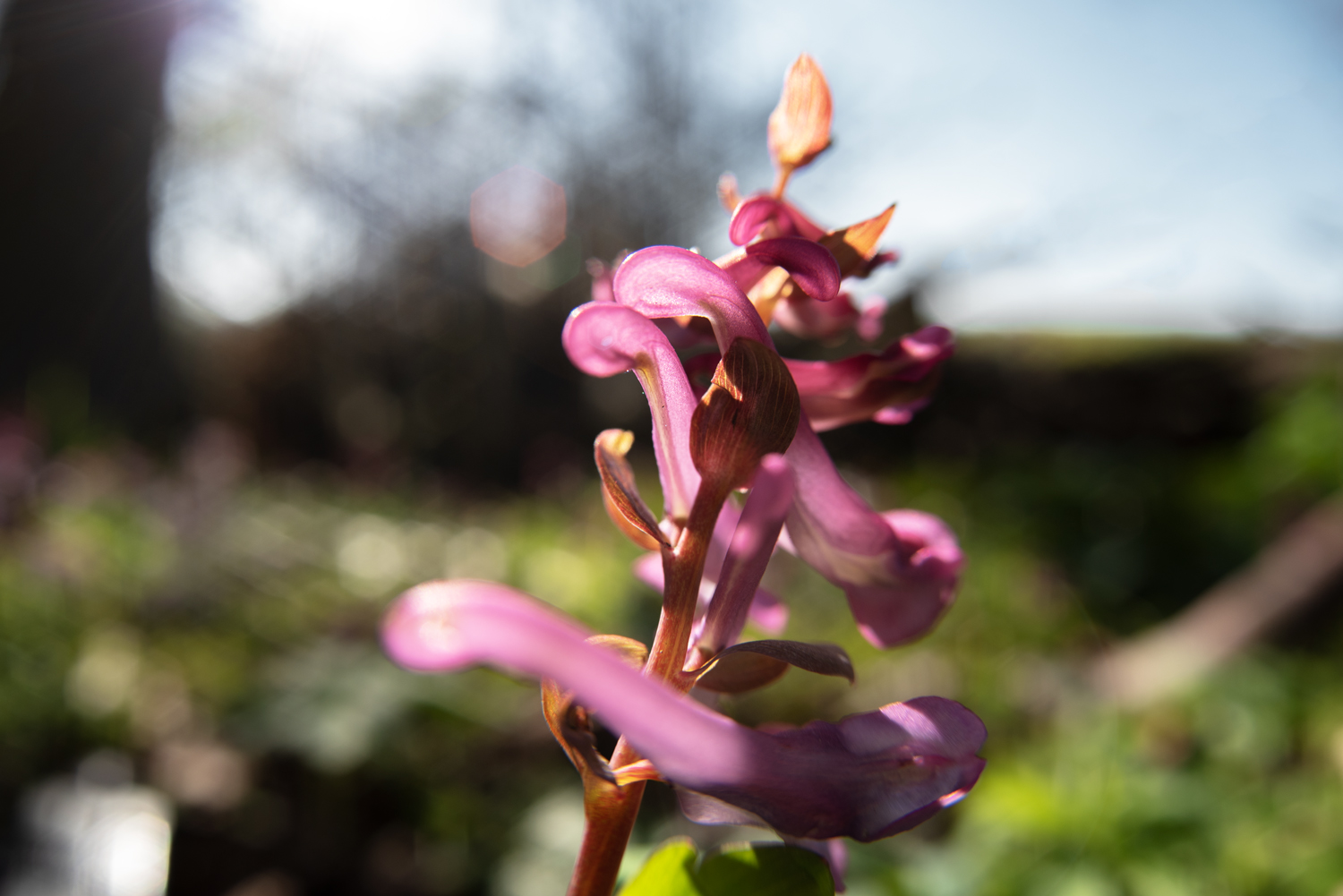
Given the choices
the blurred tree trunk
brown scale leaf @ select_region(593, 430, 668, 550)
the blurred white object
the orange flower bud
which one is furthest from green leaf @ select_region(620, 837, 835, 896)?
the blurred tree trunk

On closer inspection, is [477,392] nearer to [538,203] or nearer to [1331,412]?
[538,203]

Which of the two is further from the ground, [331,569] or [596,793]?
[596,793]

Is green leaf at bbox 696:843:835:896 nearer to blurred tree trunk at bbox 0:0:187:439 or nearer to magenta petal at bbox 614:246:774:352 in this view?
magenta petal at bbox 614:246:774:352

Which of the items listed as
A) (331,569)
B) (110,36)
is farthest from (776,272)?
(110,36)

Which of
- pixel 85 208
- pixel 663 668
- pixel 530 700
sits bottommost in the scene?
pixel 85 208

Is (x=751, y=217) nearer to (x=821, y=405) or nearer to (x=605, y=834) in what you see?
(x=821, y=405)

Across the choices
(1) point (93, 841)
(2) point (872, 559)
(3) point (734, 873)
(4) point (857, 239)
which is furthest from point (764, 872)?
(1) point (93, 841)

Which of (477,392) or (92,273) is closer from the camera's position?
(92,273)

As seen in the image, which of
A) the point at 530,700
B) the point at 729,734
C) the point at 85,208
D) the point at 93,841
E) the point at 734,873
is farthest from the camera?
the point at 85,208
